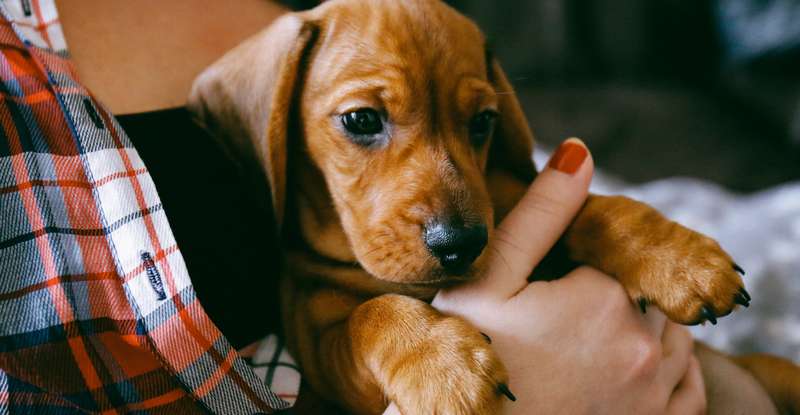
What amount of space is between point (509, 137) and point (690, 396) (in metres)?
0.70

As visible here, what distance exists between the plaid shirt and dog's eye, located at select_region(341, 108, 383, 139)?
1.37 ft

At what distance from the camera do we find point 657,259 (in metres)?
1.18

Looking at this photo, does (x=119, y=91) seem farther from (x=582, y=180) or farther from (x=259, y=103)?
(x=582, y=180)

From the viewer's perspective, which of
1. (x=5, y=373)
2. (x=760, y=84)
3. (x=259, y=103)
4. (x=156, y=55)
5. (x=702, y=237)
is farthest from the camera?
(x=760, y=84)

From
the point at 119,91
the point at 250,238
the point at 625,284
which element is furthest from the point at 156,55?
the point at 625,284

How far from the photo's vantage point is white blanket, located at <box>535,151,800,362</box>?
1838mm

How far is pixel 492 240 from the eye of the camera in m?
1.26

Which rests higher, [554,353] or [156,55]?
[156,55]

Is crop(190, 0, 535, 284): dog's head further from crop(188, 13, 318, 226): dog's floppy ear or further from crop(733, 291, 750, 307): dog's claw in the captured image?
crop(733, 291, 750, 307): dog's claw

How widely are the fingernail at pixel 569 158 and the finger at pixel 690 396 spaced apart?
493 mm

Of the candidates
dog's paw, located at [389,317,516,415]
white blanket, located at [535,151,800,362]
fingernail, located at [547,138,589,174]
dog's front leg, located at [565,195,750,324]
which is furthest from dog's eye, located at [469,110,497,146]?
white blanket, located at [535,151,800,362]

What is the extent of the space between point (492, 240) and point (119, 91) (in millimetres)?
852

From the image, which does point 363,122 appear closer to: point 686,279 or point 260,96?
point 260,96

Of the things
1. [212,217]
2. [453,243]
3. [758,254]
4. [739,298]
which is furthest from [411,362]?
[758,254]
